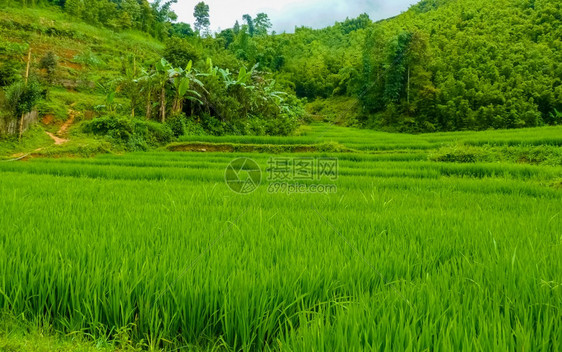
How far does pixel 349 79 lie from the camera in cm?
2686

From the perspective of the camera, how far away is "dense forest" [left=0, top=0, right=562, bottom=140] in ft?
39.9

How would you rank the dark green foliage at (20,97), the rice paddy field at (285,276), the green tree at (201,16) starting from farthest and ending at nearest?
1. the green tree at (201,16)
2. the dark green foliage at (20,97)
3. the rice paddy field at (285,276)

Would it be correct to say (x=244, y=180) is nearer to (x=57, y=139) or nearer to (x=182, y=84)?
(x=182, y=84)

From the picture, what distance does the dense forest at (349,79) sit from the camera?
479 inches

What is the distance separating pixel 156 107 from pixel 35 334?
1266cm

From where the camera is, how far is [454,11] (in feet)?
96.0

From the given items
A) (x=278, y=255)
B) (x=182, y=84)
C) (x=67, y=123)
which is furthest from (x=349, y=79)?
(x=278, y=255)

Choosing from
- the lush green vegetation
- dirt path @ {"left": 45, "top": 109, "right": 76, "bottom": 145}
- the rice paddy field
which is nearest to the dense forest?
dirt path @ {"left": 45, "top": 109, "right": 76, "bottom": 145}

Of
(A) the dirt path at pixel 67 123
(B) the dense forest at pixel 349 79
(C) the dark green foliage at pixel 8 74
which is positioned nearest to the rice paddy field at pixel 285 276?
(B) the dense forest at pixel 349 79

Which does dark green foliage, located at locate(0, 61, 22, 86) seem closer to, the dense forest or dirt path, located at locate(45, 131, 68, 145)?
the dense forest

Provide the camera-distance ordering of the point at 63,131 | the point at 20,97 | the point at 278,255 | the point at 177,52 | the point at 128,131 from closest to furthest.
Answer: the point at 278,255 < the point at 20,97 < the point at 128,131 < the point at 63,131 < the point at 177,52

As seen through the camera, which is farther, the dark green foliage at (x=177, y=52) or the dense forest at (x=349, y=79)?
the dark green foliage at (x=177, y=52)

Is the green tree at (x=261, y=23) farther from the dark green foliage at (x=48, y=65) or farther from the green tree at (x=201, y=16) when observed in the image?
the dark green foliage at (x=48, y=65)

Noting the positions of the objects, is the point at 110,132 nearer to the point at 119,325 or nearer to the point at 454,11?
the point at 119,325
